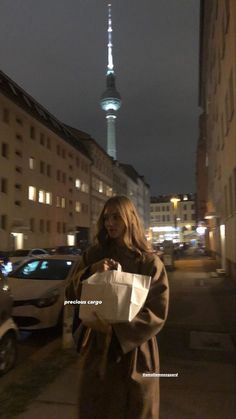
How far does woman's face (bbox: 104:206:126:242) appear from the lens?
2461 millimetres

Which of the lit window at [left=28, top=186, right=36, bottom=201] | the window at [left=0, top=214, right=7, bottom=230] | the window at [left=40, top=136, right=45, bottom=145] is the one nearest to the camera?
the window at [left=0, top=214, right=7, bottom=230]

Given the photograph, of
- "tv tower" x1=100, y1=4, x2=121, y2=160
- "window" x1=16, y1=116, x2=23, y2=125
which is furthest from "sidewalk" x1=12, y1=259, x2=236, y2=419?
"tv tower" x1=100, y1=4, x2=121, y2=160

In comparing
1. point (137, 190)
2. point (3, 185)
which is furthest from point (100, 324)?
point (137, 190)

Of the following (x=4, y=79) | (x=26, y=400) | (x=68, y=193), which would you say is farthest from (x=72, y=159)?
(x=26, y=400)

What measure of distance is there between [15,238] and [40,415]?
32.9 m

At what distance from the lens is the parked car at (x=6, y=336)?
20.0 ft

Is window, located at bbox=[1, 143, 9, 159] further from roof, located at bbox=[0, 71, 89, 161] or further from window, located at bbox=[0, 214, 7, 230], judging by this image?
window, located at bbox=[0, 214, 7, 230]

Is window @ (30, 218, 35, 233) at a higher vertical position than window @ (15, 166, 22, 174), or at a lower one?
lower

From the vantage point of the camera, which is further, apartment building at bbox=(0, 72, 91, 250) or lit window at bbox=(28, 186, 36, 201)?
lit window at bbox=(28, 186, 36, 201)

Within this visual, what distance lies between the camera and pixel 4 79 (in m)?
38.8

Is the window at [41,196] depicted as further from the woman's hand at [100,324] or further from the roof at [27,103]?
the woman's hand at [100,324]

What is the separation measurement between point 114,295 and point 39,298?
6.89m

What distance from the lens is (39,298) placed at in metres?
8.67

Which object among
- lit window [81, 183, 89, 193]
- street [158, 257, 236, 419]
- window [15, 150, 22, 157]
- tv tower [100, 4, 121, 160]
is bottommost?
street [158, 257, 236, 419]
